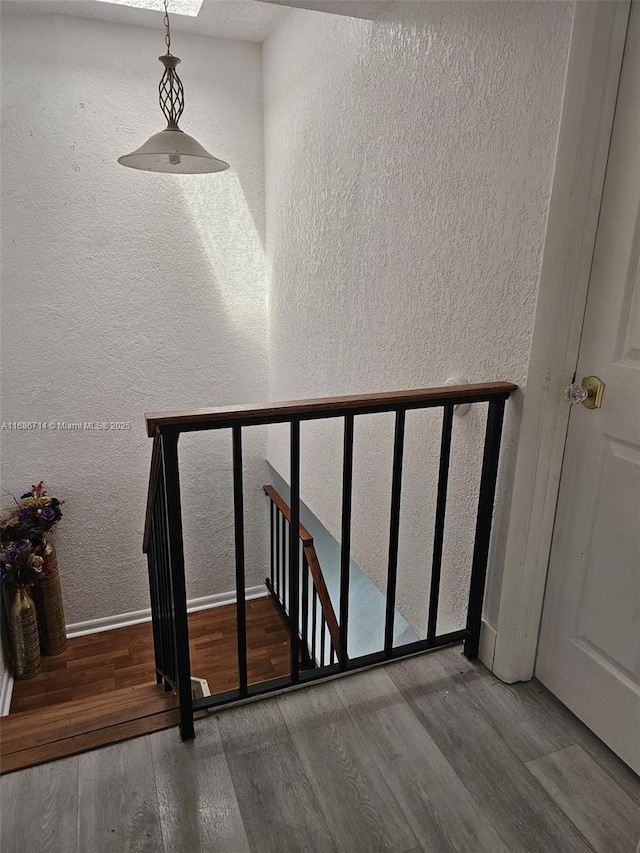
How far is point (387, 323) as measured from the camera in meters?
2.27

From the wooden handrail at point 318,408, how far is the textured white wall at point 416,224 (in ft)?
0.47

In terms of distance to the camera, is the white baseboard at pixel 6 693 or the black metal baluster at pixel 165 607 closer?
the black metal baluster at pixel 165 607

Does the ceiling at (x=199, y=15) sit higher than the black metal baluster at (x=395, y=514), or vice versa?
the ceiling at (x=199, y=15)

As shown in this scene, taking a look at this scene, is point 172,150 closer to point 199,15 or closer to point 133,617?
point 199,15

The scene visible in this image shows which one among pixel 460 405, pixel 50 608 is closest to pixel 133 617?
pixel 50 608

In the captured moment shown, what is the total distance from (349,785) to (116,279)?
309 centimetres

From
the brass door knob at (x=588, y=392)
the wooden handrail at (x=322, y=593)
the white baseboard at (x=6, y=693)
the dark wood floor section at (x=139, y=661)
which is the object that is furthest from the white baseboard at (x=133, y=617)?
the brass door knob at (x=588, y=392)

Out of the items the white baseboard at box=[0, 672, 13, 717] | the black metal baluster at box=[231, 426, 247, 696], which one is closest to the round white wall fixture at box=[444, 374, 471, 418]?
the black metal baluster at box=[231, 426, 247, 696]

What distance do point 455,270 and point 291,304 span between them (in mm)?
1671

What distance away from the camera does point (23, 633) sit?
3410mm

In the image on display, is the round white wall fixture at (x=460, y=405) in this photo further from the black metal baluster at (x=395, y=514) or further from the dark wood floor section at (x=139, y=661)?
the dark wood floor section at (x=139, y=661)

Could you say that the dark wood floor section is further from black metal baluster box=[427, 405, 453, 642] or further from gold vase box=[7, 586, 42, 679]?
black metal baluster box=[427, 405, 453, 642]

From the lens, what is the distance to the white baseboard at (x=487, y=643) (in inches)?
67.2

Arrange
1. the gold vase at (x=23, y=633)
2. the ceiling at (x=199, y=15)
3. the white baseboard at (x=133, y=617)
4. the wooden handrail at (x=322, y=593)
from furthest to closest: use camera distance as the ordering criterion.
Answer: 1. the white baseboard at (x=133, y=617)
2. the gold vase at (x=23, y=633)
3. the wooden handrail at (x=322, y=593)
4. the ceiling at (x=199, y=15)
